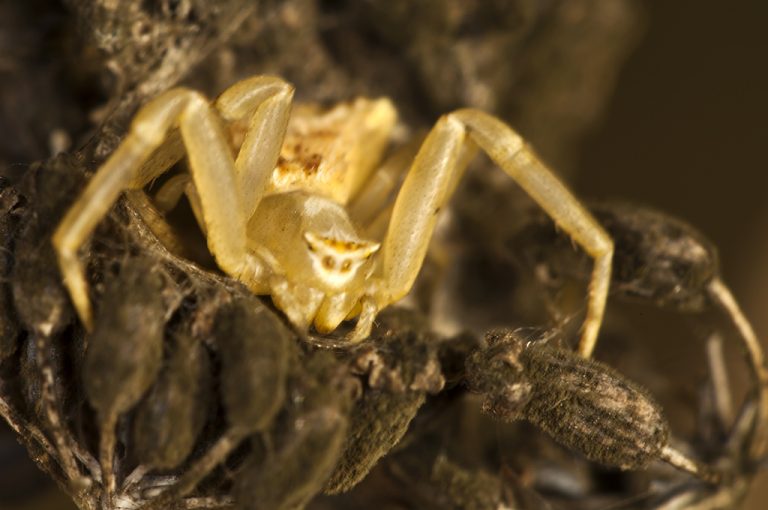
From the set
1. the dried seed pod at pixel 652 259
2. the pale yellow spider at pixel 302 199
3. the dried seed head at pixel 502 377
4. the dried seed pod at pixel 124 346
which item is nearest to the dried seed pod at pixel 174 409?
→ the dried seed pod at pixel 124 346

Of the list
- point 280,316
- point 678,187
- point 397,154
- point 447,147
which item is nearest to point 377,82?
point 397,154

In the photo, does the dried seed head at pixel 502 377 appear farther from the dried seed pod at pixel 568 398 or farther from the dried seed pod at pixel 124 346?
the dried seed pod at pixel 124 346

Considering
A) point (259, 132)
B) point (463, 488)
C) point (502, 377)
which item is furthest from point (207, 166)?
point (463, 488)

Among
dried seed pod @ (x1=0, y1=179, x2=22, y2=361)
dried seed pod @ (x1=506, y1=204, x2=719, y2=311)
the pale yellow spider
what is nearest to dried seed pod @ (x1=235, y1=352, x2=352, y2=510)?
the pale yellow spider

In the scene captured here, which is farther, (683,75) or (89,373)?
(683,75)

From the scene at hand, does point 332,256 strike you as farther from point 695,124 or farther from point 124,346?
point 695,124

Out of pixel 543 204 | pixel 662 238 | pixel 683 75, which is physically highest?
pixel 543 204

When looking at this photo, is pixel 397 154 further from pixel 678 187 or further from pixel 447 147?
pixel 678 187
